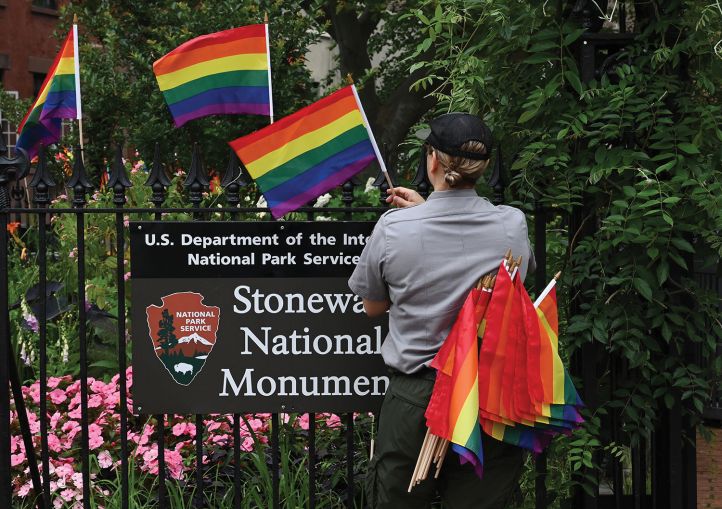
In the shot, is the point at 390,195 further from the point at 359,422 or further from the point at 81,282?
the point at 359,422

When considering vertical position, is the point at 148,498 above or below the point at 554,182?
below

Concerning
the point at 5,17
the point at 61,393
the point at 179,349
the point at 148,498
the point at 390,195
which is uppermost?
the point at 5,17

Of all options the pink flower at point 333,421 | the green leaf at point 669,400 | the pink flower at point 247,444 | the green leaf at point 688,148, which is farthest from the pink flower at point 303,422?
the green leaf at point 688,148

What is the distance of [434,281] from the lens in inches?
117

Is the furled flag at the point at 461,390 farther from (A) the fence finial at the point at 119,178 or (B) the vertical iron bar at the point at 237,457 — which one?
(A) the fence finial at the point at 119,178

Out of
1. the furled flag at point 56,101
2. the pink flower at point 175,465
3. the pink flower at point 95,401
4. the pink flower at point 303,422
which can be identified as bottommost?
the pink flower at point 175,465

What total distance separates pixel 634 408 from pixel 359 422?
172 cm

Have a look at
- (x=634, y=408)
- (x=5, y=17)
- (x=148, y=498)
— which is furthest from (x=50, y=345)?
(x=5, y=17)

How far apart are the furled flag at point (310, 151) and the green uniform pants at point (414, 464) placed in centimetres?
91

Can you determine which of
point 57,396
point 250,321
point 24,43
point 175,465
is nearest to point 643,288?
point 250,321

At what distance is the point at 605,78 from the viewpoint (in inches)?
138

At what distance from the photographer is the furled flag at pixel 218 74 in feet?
13.0

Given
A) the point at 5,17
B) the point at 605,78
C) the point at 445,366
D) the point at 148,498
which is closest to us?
the point at 445,366

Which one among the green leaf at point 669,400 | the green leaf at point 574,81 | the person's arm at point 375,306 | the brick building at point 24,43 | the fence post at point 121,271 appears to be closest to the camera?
the person's arm at point 375,306
